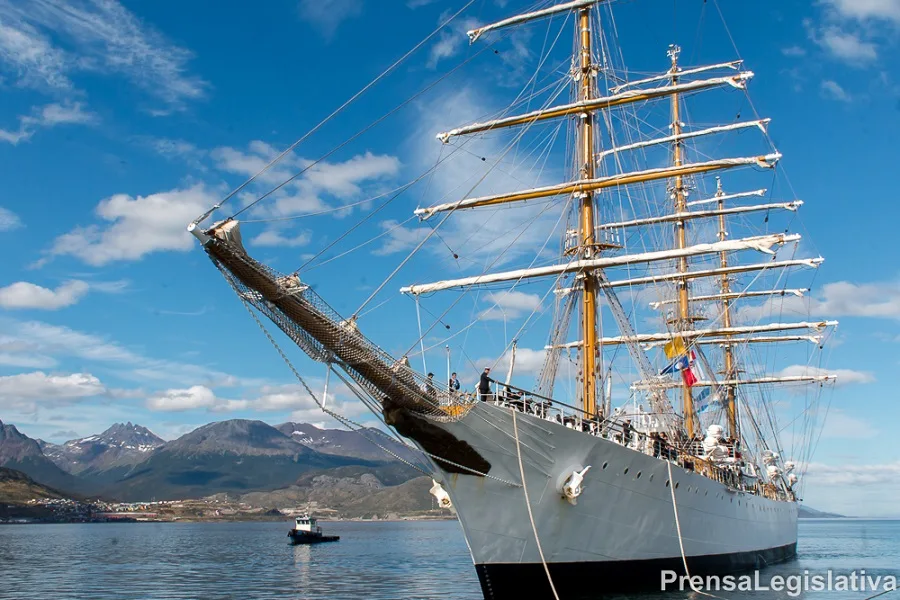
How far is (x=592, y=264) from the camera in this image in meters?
30.1

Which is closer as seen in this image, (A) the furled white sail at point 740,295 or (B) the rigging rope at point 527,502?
(B) the rigging rope at point 527,502

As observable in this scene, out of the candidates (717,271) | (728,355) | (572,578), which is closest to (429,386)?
(572,578)

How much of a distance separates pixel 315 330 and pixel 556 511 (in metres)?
9.03

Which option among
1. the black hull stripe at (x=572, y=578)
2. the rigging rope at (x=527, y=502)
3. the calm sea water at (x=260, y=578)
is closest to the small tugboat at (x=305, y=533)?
the calm sea water at (x=260, y=578)

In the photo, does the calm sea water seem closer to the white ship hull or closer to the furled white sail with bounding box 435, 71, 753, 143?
the white ship hull

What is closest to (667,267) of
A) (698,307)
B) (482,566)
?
(698,307)

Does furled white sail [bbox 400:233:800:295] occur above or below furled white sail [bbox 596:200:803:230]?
below

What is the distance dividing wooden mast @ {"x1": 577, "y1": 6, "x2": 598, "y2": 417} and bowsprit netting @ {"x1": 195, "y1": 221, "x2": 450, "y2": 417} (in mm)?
9001

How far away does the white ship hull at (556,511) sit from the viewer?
73.6 ft

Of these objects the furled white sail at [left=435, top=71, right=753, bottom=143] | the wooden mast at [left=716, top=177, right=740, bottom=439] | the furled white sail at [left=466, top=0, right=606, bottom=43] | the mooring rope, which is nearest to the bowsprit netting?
the mooring rope

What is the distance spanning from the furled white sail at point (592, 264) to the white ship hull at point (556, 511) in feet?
25.4

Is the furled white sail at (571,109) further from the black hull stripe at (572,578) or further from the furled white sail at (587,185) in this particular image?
the black hull stripe at (572,578)

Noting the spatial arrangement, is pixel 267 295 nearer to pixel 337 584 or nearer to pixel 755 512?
pixel 337 584

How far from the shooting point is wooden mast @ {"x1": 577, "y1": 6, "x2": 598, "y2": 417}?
1144 inches
